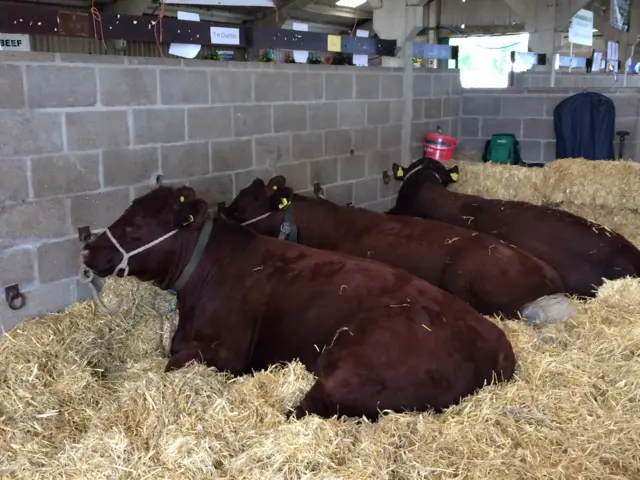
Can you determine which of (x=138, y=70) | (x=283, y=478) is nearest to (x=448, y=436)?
(x=283, y=478)

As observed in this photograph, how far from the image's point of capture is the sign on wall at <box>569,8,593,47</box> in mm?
10312

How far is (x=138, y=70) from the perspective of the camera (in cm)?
425

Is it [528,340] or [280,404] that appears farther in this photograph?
[528,340]

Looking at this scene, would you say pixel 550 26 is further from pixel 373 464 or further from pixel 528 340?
pixel 373 464

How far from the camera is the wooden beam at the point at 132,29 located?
12.4 ft

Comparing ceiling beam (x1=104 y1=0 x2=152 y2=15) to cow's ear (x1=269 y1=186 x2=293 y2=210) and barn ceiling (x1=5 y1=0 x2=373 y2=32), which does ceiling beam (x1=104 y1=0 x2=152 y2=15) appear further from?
cow's ear (x1=269 y1=186 x2=293 y2=210)

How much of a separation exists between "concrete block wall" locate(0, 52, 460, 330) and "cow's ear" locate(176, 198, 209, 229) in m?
0.91

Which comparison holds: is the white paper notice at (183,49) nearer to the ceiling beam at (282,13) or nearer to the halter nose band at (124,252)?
the halter nose band at (124,252)

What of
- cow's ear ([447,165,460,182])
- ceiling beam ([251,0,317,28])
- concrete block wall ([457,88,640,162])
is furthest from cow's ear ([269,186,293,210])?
ceiling beam ([251,0,317,28])

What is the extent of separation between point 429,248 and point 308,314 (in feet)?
4.84

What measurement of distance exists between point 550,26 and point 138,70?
330 inches

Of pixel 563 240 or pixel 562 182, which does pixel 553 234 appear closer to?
pixel 563 240

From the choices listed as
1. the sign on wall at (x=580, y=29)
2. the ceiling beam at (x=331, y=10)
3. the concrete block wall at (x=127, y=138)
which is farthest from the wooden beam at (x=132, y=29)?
the ceiling beam at (x=331, y=10)

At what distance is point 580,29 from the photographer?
10727 millimetres
